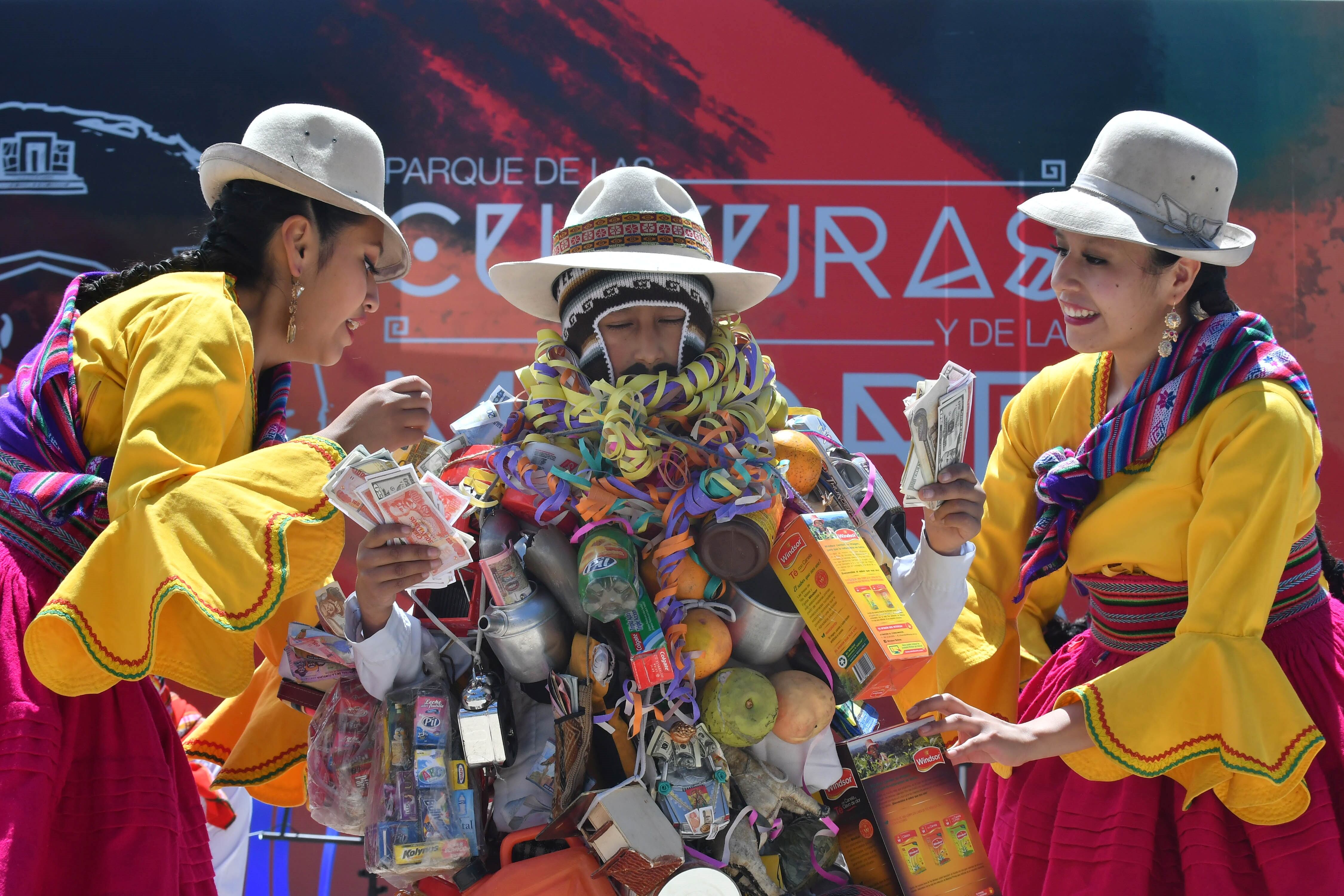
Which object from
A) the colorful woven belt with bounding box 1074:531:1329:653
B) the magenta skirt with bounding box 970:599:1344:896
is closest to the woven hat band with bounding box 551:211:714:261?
the colorful woven belt with bounding box 1074:531:1329:653

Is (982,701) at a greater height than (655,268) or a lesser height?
lesser

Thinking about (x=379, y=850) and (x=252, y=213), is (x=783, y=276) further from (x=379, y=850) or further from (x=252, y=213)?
(x=379, y=850)

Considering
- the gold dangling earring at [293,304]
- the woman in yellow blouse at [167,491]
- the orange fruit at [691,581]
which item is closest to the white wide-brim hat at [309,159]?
the woman in yellow blouse at [167,491]

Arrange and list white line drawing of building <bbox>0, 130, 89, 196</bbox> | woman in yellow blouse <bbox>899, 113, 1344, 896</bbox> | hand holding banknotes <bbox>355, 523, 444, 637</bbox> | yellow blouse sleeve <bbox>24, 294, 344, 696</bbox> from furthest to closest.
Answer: white line drawing of building <bbox>0, 130, 89, 196</bbox> < woman in yellow blouse <bbox>899, 113, 1344, 896</bbox> < hand holding banknotes <bbox>355, 523, 444, 637</bbox> < yellow blouse sleeve <bbox>24, 294, 344, 696</bbox>

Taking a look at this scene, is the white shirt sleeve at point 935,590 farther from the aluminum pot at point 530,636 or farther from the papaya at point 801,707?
the aluminum pot at point 530,636

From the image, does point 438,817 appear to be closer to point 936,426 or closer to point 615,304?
point 615,304

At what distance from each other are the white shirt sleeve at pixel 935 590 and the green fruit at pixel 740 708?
379mm

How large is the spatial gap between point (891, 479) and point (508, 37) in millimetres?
2113

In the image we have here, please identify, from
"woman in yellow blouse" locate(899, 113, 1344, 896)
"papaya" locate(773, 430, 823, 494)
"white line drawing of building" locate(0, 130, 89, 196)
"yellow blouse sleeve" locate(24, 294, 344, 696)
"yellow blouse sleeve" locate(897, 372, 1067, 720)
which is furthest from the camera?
"white line drawing of building" locate(0, 130, 89, 196)

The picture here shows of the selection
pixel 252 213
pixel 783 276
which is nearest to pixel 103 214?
pixel 252 213

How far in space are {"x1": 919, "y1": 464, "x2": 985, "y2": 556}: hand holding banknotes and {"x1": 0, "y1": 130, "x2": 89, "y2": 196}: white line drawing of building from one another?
3299 mm

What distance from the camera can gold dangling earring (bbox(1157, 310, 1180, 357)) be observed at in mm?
2229

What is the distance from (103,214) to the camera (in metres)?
3.87

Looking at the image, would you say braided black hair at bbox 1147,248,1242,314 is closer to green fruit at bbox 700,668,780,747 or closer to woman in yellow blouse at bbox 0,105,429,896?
green fruit at bbox 700,668,780,747
